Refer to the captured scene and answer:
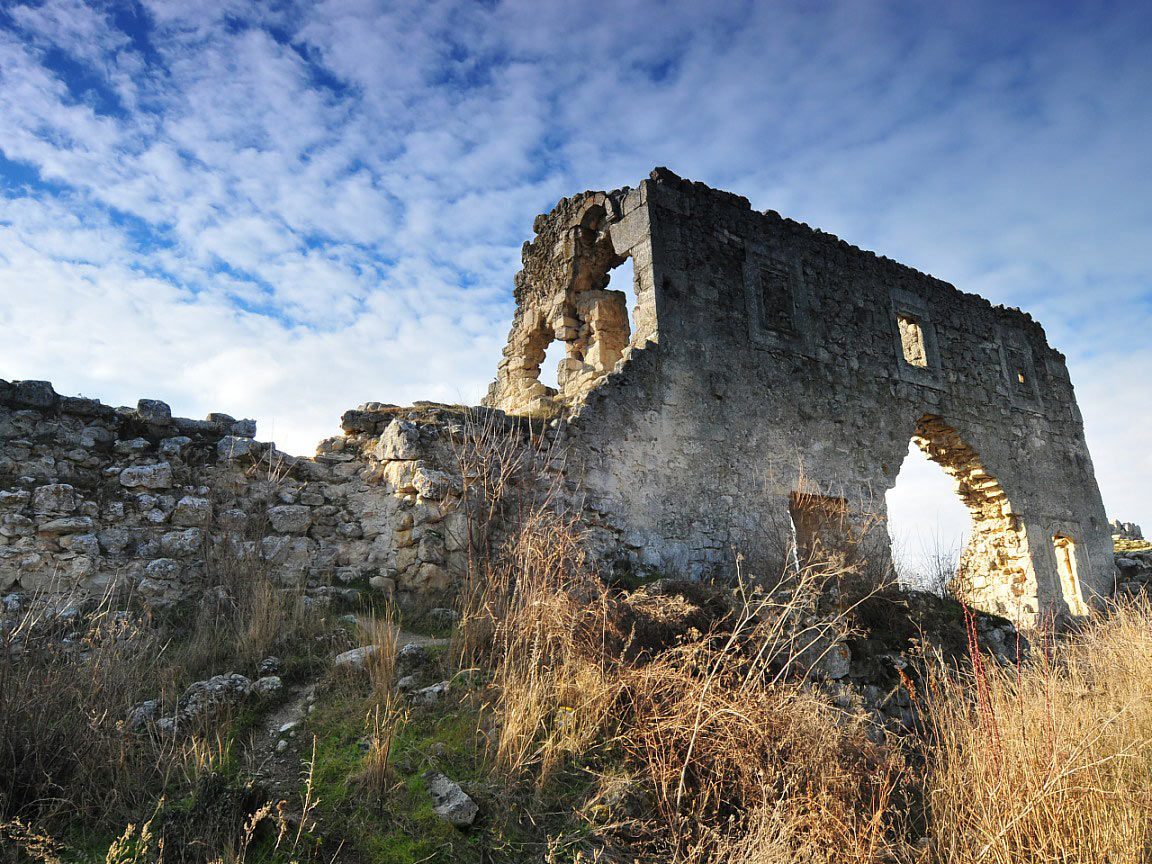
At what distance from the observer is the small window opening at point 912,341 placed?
400 inches

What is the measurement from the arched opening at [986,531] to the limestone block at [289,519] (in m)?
7.87

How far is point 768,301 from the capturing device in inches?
347

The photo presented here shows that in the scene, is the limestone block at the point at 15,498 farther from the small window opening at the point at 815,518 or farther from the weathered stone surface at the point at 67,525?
the small window opening at the point at 815,518

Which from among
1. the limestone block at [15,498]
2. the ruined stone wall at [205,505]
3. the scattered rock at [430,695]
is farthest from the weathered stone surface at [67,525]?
the scattered rock at [430,695]

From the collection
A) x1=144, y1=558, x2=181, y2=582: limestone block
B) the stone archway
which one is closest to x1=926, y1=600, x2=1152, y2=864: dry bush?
x1=144, y1=558, x2=181, y2=582: limestone block

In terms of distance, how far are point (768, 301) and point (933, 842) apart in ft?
20.4

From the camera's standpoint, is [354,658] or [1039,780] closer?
[1039,780]

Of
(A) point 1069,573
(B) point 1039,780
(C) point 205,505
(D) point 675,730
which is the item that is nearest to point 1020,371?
(A) point 1069,573

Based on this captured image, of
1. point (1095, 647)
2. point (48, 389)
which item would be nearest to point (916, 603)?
point (1095, 647)

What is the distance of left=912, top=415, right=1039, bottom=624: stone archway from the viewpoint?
10070 millimetres

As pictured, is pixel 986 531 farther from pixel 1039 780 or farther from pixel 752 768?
pixel 752 768

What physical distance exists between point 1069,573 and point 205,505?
10.8 metres

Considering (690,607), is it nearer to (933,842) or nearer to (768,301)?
(933,842)

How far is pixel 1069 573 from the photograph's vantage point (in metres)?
10.5
